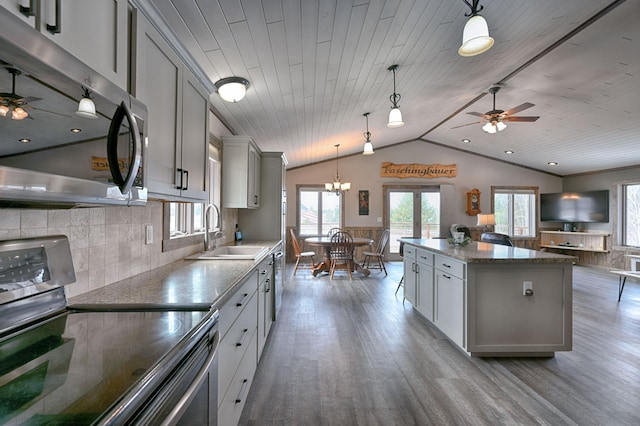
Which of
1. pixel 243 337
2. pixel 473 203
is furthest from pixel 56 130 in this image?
pixel 473 203

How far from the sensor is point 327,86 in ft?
10.9

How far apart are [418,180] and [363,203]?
5.31 ft

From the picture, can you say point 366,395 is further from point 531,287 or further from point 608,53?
point 608,53

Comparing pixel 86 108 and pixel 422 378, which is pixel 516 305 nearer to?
pixel 422 378

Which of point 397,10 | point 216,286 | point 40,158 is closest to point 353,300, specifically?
point 216,286

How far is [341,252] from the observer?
596 cm

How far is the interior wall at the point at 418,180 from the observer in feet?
26.4

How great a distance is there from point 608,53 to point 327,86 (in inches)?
123

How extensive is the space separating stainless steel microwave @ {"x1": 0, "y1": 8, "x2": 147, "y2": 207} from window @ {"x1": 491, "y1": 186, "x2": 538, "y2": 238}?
29.6ft

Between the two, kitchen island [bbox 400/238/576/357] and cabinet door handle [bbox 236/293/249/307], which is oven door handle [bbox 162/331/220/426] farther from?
kitchen island [bbox 400/238/576/357]

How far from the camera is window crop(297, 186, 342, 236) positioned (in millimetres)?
8039

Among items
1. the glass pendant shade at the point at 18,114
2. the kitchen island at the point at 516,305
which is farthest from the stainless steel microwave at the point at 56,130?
the kitchen island at the point at 516,305

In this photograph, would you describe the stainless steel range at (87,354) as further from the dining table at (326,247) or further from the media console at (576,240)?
the media console at (576,240)

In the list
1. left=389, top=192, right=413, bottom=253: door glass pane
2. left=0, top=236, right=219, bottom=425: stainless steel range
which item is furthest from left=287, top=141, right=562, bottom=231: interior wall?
left=0, top=236, right=219, bottom=425: stainless steel range
